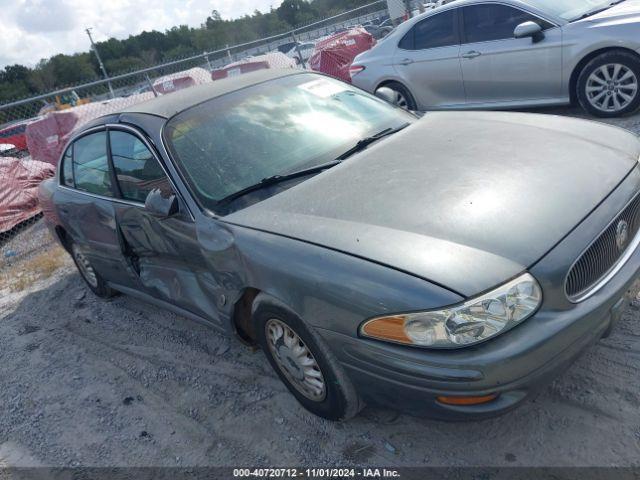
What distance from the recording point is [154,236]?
3383mm

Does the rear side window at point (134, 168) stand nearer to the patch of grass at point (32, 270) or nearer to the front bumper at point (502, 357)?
Result: the front bumper at point (502, 357)

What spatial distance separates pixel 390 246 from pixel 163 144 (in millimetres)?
1661

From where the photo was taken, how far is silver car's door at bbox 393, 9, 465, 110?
6.89 metres

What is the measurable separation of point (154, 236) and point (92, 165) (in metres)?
1.09

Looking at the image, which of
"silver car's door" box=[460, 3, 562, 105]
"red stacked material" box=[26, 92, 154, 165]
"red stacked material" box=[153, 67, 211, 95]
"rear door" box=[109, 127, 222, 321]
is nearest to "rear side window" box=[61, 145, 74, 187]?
"rear door" box=[109, 127, 222, 321]

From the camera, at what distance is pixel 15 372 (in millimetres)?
4242

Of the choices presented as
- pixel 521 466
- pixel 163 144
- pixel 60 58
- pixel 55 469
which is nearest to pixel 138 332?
pixel 55 469

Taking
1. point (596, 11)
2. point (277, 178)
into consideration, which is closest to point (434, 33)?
point (596, 11)

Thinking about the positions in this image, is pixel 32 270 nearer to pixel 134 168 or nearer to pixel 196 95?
pixel 134 168

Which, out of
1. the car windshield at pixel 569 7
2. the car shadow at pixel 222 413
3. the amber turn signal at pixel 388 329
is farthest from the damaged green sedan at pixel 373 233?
the car windshield at pixel 569 7

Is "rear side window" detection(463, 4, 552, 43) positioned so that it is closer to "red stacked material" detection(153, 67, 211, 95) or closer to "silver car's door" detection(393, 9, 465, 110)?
"silver car's door" detection(393, 9, 465, 110)

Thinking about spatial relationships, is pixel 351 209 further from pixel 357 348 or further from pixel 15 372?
pixel 15 372

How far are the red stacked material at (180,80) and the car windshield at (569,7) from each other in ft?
32.1

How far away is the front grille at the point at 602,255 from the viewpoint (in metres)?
2.19
